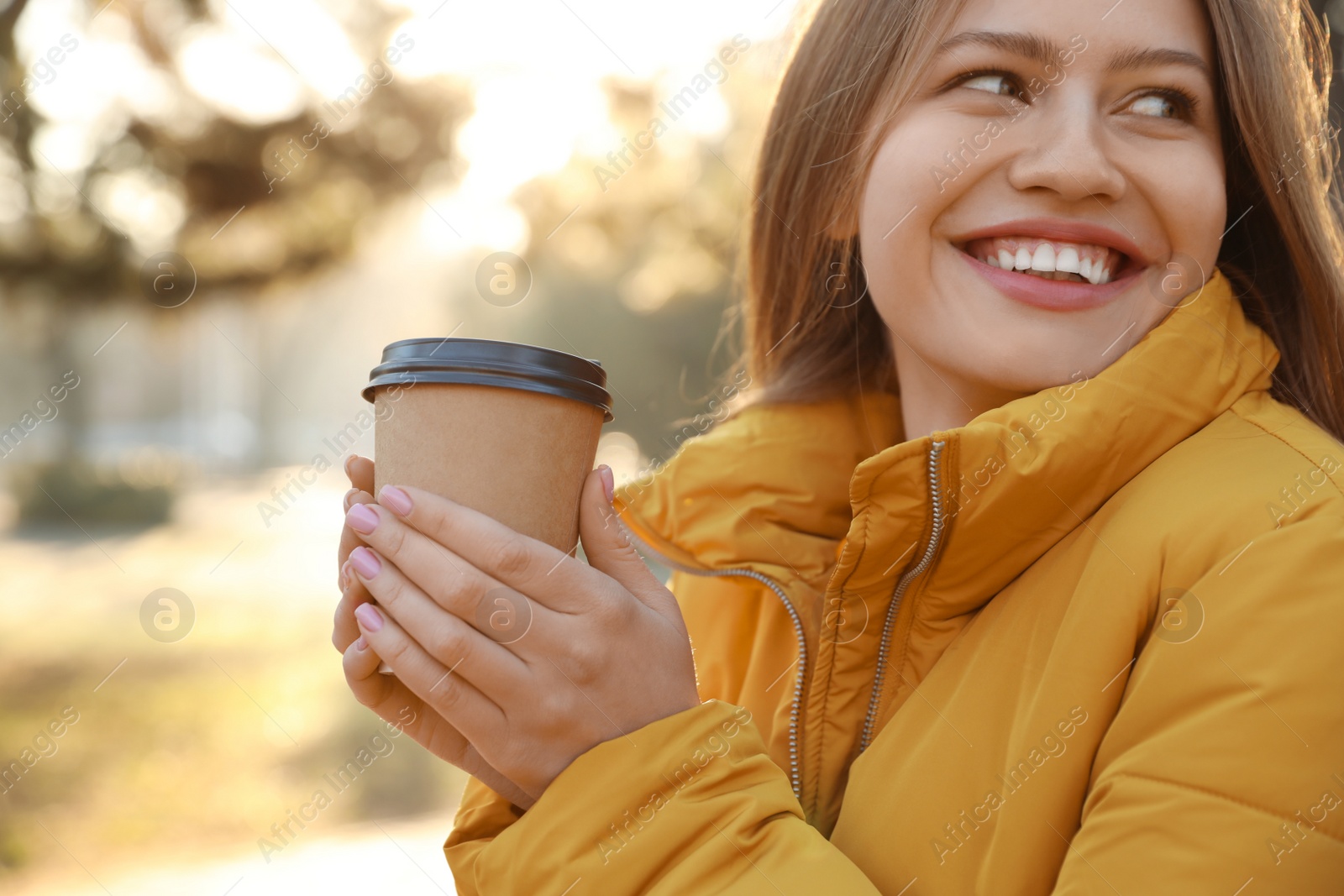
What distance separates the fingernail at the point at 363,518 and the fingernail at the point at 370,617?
110 millimetres

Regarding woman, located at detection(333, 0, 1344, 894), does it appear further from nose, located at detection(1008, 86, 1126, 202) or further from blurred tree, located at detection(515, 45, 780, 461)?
blurred tree, located at detection(515, 45, 780, 461)

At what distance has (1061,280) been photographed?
1566mm

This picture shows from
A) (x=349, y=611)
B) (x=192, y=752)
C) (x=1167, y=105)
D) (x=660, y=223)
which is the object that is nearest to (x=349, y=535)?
(x=349, y=611)

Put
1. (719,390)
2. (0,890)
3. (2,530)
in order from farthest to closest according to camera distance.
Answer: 1. (2,530)
2. (0,890)
3. (719,390)

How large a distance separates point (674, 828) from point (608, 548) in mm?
396

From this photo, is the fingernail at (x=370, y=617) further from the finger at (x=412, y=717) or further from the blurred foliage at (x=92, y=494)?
the blurred foliage at (x=92, y=494)

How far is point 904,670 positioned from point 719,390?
1.34m

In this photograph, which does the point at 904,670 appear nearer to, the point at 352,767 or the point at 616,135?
the point at 352,767

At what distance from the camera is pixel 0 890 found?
468cm

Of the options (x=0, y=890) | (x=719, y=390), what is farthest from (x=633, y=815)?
(x=0, y=890)

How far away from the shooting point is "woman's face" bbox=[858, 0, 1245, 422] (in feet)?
4.86

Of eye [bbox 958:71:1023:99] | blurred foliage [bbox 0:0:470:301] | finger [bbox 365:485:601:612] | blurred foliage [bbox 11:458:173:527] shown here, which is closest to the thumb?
finger [bbox 365:485:601:612]

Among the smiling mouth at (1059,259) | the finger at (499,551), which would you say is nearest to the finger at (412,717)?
the finger at (499,551)

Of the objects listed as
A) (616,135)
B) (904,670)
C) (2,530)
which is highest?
(2,530)
